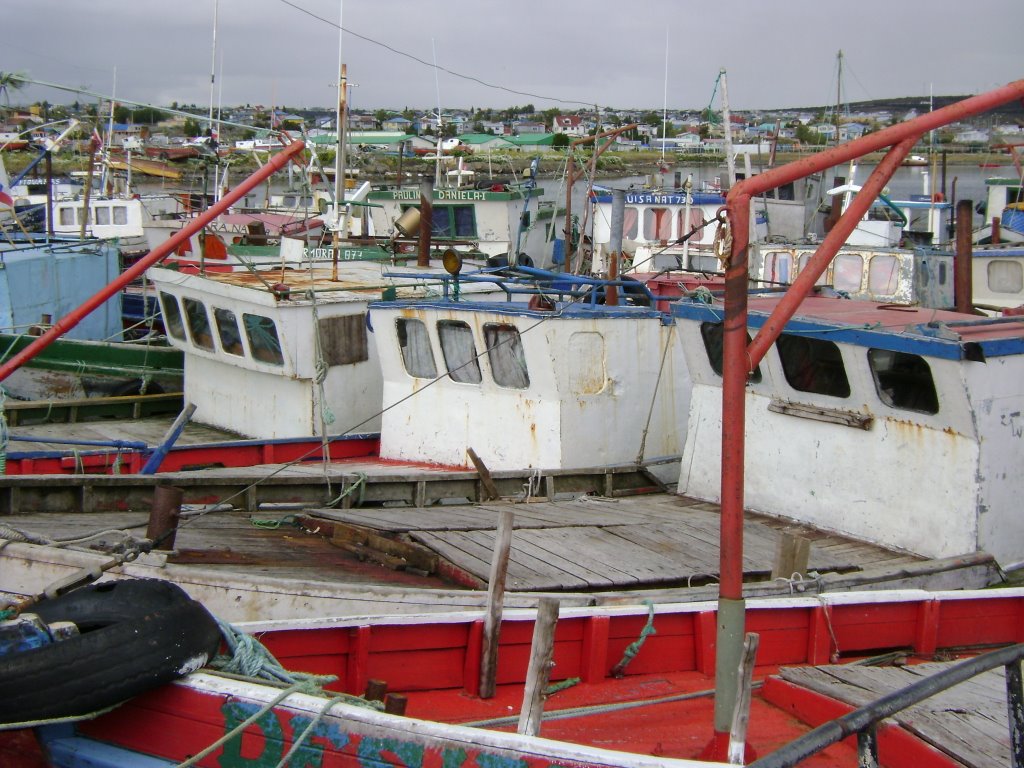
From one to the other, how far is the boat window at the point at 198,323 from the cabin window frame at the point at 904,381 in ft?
28.6

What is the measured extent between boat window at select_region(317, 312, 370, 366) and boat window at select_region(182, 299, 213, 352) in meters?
1.87

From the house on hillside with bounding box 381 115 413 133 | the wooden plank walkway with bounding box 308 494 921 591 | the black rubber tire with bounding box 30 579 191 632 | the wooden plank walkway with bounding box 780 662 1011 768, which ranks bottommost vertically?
the wooden plank walkway with bounding box 780 662 1011 768

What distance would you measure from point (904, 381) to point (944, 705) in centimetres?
345

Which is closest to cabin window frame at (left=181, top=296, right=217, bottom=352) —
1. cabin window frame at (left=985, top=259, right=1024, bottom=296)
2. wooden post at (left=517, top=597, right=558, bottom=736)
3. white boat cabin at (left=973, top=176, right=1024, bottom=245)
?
wooden post at (left=517, top=597, right=558, bottom=736)

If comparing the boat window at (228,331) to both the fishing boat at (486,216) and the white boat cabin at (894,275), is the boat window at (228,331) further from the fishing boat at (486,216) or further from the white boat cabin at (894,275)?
the fishing boat at (486,216)

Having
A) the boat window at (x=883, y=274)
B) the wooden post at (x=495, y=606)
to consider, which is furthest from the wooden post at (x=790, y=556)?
the boat window at (x=883, y=274)

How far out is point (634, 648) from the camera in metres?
6.72

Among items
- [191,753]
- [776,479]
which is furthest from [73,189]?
[191,753]

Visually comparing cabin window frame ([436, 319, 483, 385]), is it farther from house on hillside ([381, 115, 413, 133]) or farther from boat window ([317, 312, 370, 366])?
house on hillside ([381, 115, 413, 133])

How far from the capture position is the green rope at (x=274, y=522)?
9.52m

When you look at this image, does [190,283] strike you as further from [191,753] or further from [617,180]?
[617,180]

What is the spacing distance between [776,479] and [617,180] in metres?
59.5

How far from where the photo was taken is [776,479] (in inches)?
388

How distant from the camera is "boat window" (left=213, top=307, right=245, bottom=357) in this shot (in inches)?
550
